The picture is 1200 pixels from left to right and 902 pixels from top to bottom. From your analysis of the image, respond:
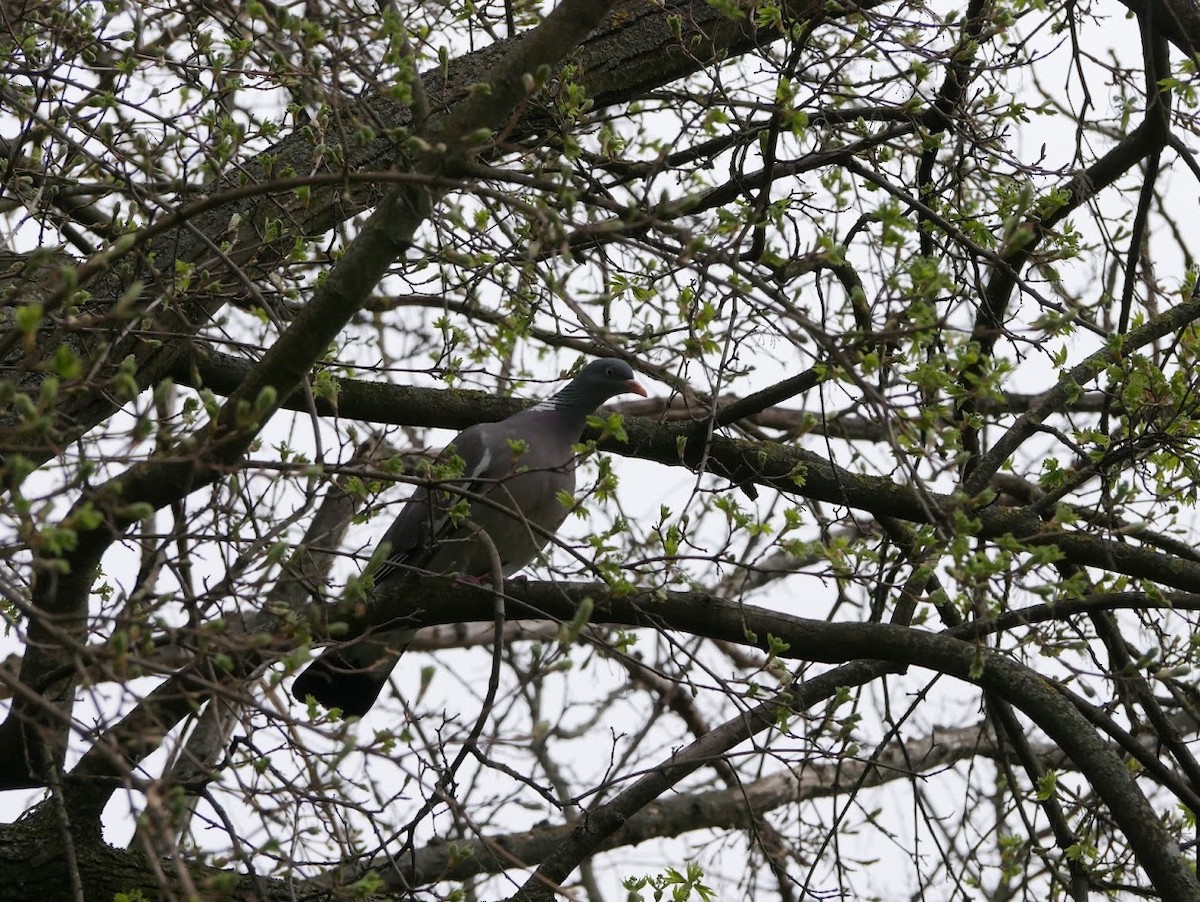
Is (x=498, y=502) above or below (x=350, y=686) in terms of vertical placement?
above

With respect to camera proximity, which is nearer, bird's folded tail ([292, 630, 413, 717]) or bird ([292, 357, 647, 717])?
bird ([292, 357, 647, 717])

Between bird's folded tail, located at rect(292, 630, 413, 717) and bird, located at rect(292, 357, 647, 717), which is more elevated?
bird, located at rect(292, 357, 647, 717)

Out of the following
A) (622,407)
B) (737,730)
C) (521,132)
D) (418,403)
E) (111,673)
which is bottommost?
(111,673)

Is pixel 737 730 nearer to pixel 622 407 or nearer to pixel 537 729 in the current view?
pixel 537 729

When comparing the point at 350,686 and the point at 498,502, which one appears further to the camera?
the point at 350,686

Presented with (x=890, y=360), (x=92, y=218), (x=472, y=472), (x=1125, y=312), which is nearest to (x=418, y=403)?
(x=472, y=472)

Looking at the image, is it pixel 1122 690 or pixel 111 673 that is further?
pixel 1122 690

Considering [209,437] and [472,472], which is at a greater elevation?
[472,472]

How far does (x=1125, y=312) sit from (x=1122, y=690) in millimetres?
1231

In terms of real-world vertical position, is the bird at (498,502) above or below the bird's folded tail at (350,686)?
above

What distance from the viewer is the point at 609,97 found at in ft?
15.3

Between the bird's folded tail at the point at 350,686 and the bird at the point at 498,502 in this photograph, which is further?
the bird's folded tail at the point at 350,686

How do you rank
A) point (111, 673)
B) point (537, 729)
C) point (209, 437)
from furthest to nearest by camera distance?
point (537, 729) < point (209, 437) < point (111, 673)

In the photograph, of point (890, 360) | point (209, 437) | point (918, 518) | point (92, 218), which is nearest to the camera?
point (209, 437)
